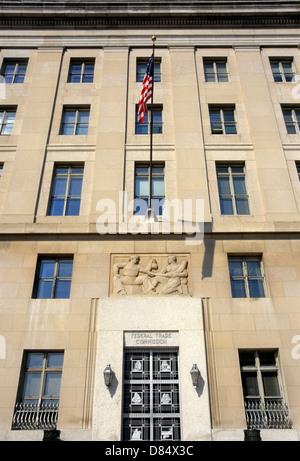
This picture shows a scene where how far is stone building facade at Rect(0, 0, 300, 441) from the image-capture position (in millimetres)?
12078

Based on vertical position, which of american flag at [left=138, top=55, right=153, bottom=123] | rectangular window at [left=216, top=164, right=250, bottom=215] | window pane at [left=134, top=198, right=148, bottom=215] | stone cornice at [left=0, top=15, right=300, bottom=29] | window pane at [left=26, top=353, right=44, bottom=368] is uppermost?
stone cornice at [left=0, top=15, right=300, bottom=29]

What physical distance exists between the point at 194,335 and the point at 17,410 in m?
6.38

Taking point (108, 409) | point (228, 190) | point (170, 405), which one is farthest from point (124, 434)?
point (228, 190)

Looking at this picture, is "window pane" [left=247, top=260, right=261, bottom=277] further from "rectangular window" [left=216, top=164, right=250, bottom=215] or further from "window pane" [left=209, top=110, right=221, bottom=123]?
"window pane" [left=209, top=110, right=221, bottom=123]

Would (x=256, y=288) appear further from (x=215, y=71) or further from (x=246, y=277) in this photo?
(x=215, y=71)

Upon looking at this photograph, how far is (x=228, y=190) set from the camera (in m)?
16.6

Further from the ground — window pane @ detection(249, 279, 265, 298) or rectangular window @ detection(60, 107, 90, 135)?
rectangular window @ detection(60, 107, 90, 135)

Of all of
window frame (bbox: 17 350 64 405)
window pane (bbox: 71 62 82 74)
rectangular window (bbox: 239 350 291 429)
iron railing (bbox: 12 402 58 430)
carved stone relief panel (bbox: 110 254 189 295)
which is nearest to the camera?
iron railing (bbox: 12 402 58 430)

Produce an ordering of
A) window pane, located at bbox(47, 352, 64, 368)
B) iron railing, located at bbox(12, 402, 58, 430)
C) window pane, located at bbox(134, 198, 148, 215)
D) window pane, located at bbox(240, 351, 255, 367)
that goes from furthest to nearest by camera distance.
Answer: window pane, located at bbox(134, 198, 148, 215) < window pane, located at bbox(240, 351, 255, 367) < window pane, located at bbox(47, 352, 64, 368) < iron railing, located at bbox(12, 402, 58, 430)

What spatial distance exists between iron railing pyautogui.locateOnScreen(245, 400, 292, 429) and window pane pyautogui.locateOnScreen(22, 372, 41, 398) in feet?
23.3

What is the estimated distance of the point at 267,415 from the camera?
11.9 metres

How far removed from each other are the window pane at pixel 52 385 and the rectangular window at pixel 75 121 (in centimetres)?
1137

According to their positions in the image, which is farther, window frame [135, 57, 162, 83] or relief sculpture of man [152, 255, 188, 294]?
window frame [135, 57, 162, 83]

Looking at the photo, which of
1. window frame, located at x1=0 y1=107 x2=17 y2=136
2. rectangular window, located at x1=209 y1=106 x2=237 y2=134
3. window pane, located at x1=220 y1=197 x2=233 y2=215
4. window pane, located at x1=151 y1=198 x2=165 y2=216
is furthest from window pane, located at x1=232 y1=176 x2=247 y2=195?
window frame, located at x1=0 y1=107 x2=17 y2=136
